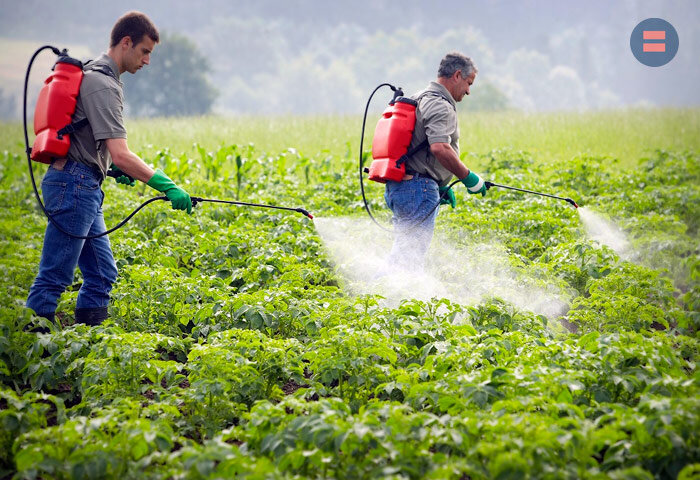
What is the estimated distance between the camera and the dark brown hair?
4223 mm

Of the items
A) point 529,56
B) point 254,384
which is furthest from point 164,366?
point 529,56

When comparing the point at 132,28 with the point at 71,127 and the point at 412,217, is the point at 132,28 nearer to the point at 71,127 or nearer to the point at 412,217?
the point at 71,127

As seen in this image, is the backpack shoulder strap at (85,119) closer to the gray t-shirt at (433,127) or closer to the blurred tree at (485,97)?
the gray t-shirt at (433,127)

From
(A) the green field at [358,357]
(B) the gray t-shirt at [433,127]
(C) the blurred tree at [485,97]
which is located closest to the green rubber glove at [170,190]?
(A) the green field at [358,357]

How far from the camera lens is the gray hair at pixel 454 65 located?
505cm

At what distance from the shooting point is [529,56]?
101438 mm

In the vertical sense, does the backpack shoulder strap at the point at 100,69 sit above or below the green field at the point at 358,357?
→ above

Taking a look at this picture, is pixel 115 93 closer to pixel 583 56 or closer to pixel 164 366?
pixel 164 366

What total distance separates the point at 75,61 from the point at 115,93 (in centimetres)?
30

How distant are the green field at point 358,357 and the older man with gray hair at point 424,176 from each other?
0.42 m

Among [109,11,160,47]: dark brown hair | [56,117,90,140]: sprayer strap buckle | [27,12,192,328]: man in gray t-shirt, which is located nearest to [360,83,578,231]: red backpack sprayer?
[27,12,192,328]: man in gray t-shirt

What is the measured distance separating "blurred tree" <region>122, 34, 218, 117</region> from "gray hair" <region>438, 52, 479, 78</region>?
2036 inches

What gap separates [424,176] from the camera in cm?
515

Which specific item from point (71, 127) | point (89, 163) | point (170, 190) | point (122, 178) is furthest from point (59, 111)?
point (122, 178)
